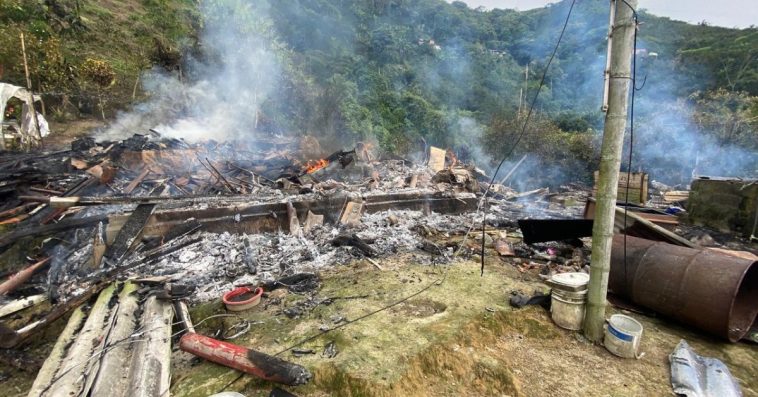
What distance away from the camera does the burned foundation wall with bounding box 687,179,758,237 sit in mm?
7672

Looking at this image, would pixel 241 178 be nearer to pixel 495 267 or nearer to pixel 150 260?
pixel 150 260

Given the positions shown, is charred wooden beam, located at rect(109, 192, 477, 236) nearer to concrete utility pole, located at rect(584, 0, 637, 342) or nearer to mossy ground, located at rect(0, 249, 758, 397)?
mossy ground, located at rect(0, 249, 758, 397)

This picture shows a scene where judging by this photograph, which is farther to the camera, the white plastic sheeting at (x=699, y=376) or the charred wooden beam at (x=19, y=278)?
the charred wooden beam at (x=19, y=278)

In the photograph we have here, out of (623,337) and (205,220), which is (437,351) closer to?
(623,337)

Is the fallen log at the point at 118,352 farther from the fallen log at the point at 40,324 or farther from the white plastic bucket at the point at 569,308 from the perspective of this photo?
the white plastic bucket at the point at 569,308

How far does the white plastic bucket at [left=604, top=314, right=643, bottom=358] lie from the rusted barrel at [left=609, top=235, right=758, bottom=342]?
84cm

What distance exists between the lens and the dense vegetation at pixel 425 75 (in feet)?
49.2

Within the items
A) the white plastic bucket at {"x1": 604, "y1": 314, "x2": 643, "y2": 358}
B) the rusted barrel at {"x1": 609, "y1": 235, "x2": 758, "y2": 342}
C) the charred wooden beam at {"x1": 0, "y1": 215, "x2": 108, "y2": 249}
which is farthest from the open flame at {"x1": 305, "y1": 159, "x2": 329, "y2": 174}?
the white plastic bucket at {"x1": 604, "y1": 314, "x2": 643, "y2": 358}

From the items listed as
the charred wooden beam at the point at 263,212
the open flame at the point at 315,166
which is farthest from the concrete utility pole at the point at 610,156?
the open flame at the point at 315,166

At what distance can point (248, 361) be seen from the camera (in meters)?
3.06

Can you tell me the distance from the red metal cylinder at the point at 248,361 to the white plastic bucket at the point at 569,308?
9.61 ft

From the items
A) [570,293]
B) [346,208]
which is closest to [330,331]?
[570,293]

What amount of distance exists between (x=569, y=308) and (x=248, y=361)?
3520 mm

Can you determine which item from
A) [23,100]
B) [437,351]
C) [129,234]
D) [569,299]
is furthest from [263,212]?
[23,100]
